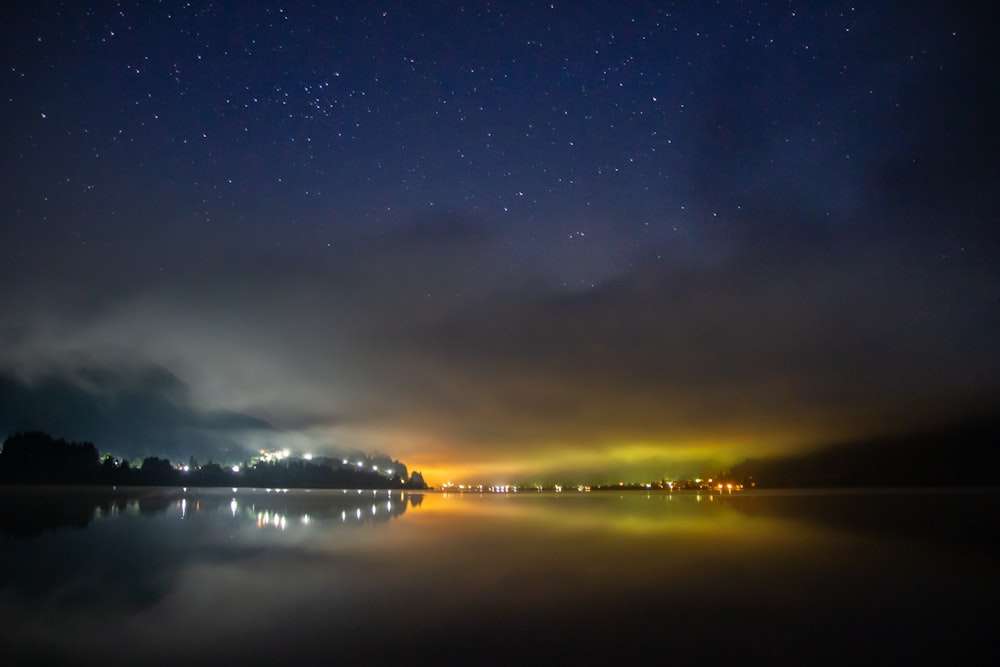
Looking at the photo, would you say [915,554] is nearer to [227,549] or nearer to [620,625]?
[620,625]

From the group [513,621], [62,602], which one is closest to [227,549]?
[62,602]

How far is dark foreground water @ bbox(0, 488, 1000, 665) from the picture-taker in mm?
8383

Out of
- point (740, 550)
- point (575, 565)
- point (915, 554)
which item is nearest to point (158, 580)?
point (575, 565)

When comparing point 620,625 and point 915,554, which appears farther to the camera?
point 915,554

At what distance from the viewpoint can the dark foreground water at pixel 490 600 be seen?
8383 mm

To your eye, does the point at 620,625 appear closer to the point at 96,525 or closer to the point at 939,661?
the point at 939,661

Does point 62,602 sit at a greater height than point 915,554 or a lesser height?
greater

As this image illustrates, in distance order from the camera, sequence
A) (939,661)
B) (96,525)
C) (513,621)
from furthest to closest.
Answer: (96,525)
(513,621)
(939,661)

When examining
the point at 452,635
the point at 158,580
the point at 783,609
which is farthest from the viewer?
the point at 158,580

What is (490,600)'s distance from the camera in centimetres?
1145

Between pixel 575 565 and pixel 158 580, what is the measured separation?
938 cm

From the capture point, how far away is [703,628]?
374 inches

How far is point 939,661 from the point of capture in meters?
8.05

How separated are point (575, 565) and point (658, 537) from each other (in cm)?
818
